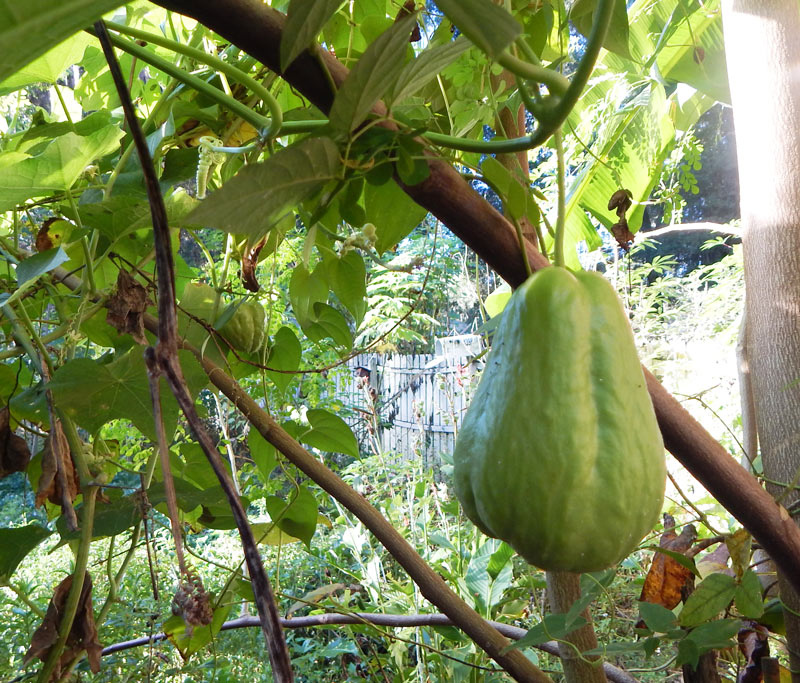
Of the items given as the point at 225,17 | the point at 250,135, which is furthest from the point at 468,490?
the point at 250,135

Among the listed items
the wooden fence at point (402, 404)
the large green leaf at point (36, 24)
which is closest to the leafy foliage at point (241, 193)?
the large green leaf at point (36, 24)

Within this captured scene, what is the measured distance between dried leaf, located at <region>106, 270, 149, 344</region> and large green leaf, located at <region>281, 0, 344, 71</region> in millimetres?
183

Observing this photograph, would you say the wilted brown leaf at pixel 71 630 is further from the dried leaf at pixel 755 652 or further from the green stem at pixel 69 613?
the dried leaf at pixel 755 652

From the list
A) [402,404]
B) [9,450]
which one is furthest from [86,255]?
[402,404]

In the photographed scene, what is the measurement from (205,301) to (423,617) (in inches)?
13.9

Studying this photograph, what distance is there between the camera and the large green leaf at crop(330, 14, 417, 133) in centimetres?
20

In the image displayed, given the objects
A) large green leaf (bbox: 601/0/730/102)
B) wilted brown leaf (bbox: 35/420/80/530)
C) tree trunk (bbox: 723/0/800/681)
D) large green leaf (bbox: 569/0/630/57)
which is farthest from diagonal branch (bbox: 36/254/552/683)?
large green leaf (bbox: 601/0/730/102)

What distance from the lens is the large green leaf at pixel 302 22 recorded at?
182 mm

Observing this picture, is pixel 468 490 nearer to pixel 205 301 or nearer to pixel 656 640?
pixel 656 640

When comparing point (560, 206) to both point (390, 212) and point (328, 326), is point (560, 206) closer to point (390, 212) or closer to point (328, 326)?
point (390, 212)

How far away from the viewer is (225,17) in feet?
0.65

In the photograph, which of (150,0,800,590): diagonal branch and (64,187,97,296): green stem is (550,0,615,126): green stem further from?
(64,187,97,296): green stem

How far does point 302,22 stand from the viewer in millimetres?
185

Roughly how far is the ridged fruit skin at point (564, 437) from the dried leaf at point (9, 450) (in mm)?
323
